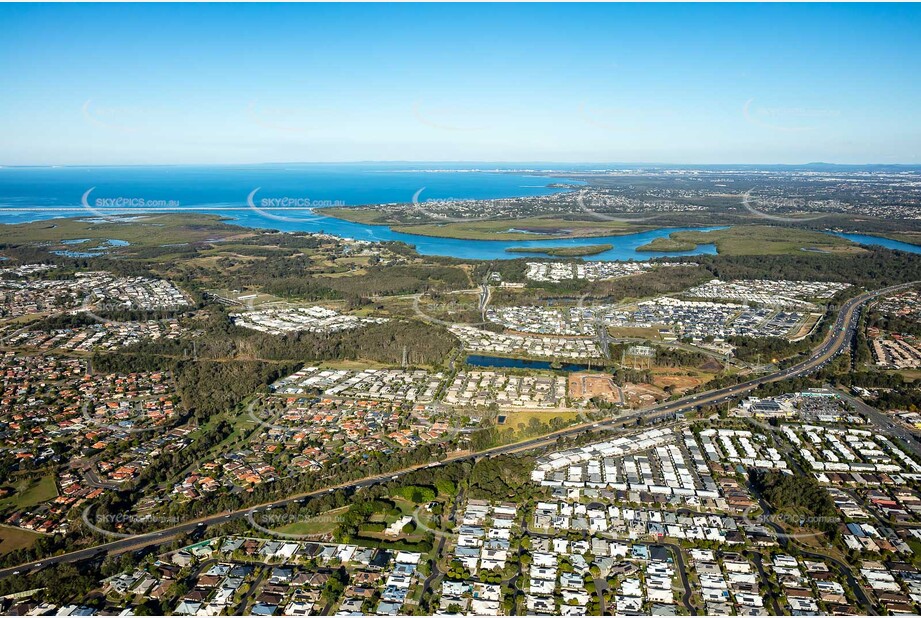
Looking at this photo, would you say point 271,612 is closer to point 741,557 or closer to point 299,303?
point 741,557

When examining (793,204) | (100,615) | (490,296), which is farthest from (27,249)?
(793,204)

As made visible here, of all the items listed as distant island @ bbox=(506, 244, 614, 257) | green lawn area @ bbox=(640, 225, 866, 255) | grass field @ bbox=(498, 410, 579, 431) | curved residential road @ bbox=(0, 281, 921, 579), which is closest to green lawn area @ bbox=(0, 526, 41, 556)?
curved residential road @ bbox=(0, 281, 921, 579)

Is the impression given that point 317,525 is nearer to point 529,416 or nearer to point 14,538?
point 14,538

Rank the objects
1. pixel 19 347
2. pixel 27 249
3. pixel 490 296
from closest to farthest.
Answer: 1. pixel 19 347
2. pixel 490 296
3. pixel 27 249

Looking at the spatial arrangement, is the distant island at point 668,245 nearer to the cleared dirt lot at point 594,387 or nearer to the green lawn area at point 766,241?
the green lawn area at point 766,241

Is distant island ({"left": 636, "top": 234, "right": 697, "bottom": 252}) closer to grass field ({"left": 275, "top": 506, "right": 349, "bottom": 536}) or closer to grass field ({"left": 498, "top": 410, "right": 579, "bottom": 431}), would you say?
grass field ({"left": 498, "top": 410, "right": 579, "bottom": 431})

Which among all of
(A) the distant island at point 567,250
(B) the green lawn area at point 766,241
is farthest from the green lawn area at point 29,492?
(B) the green lawn area at point 766,241
